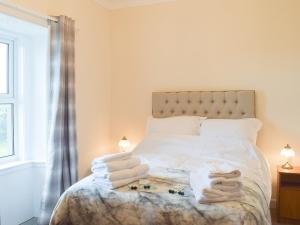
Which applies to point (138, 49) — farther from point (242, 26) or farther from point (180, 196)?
point (180, 196)

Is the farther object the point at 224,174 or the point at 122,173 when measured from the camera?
the point at 122,173

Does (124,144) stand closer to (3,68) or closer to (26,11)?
(3,68)

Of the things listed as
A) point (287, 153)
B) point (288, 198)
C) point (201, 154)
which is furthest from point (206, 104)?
point (288, 198)

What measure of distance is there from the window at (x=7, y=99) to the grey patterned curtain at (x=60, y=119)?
1.82 feet

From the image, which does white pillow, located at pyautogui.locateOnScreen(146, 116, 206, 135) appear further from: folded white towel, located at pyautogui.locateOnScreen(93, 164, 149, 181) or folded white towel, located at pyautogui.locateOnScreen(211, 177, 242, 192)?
folded white towel, located at pyautogui.locateOnScreen(211, 177, 242, 192)

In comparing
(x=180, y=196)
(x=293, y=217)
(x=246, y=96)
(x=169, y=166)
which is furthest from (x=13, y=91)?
(x=293, y=217)

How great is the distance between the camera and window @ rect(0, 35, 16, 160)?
121 inches

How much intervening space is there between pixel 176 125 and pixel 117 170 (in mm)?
1527

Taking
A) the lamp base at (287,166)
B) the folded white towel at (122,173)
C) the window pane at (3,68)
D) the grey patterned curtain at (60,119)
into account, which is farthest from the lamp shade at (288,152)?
the window pane at (3,68)

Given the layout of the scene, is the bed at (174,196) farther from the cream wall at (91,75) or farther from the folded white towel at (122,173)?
the cream wall at (91,75)

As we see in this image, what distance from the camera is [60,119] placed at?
2.92 meters

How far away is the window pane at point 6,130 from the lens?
308cm

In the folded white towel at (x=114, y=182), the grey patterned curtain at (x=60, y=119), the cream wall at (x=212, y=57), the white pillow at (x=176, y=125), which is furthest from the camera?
the white pillow at (x=176, y=125)

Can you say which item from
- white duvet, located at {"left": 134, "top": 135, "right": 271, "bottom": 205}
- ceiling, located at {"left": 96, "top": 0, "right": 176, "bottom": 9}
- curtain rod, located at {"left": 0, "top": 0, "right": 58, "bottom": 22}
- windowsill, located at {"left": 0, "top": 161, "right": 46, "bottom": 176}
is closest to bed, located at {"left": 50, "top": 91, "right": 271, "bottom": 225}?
white duvet, located at {"left": 134, "top": 135, "right": 271, "bottom": 205}
